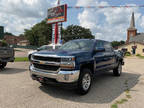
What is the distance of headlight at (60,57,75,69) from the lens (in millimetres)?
3657

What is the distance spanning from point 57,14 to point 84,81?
21.8 metres

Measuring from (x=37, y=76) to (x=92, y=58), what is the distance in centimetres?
201

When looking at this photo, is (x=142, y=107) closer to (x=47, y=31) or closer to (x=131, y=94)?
(x=131, y=94)

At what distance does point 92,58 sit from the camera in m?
4.48

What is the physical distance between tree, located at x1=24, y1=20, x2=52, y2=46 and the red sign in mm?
35742

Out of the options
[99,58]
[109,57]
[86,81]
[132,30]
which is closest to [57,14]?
[109,57]

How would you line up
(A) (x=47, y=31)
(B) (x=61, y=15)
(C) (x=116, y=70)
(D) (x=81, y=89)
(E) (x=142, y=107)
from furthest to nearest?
(A) (x=47, y=31), (B) (x=61, y=15), (C) (x=116, y=70), (D) (x=81, y=89), (E) (x=142, y=107)

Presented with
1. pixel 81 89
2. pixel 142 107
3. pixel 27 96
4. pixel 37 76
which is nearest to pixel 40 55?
pixel 37 76

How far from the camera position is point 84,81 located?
13.6 feet

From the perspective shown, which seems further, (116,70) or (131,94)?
(116,70)

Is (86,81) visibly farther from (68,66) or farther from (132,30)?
(132,30)

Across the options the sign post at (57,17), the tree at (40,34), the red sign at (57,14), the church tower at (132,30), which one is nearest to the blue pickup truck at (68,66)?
the red sign at (57,14)

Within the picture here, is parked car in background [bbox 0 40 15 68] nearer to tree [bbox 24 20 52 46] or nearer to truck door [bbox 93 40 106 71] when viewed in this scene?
truck door [bbox 93 40 106 71]

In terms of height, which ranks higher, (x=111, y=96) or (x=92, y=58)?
(x=92, y=58)
